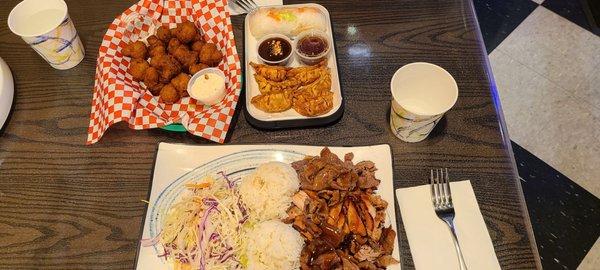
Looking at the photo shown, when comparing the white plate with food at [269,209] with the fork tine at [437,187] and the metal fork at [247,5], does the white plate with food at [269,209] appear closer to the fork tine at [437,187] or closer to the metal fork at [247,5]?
the fork tine at [437,187]

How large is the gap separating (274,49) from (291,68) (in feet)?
0.43

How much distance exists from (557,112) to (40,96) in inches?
127

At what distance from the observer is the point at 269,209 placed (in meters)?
1.55

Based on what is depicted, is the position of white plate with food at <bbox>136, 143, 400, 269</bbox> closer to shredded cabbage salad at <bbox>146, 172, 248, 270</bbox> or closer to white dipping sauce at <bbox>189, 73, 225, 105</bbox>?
shredded cabbage salad at <bbox>146, 172, 248, 270</bbox>

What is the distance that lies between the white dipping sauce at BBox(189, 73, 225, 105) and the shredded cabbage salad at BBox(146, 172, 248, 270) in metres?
0.34

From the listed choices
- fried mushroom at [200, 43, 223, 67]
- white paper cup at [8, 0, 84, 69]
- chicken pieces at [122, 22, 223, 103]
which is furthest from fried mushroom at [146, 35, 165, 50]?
white paper cup at [8, 0, 84, 69]

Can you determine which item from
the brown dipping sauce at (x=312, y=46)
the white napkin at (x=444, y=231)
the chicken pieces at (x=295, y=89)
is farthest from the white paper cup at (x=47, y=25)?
the white napkin at (x=444, y=231)

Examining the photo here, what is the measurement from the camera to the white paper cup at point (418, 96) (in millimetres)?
1636

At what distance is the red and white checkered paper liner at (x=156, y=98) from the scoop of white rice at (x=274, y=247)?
476 millimetres

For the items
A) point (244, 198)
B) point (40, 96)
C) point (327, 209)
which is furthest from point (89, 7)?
point (327, 209)

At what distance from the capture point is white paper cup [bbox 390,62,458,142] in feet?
5.37

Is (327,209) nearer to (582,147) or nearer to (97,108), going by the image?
(97,108)

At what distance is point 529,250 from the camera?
1543 millimetres

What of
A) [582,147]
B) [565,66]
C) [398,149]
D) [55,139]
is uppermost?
[398,149]
